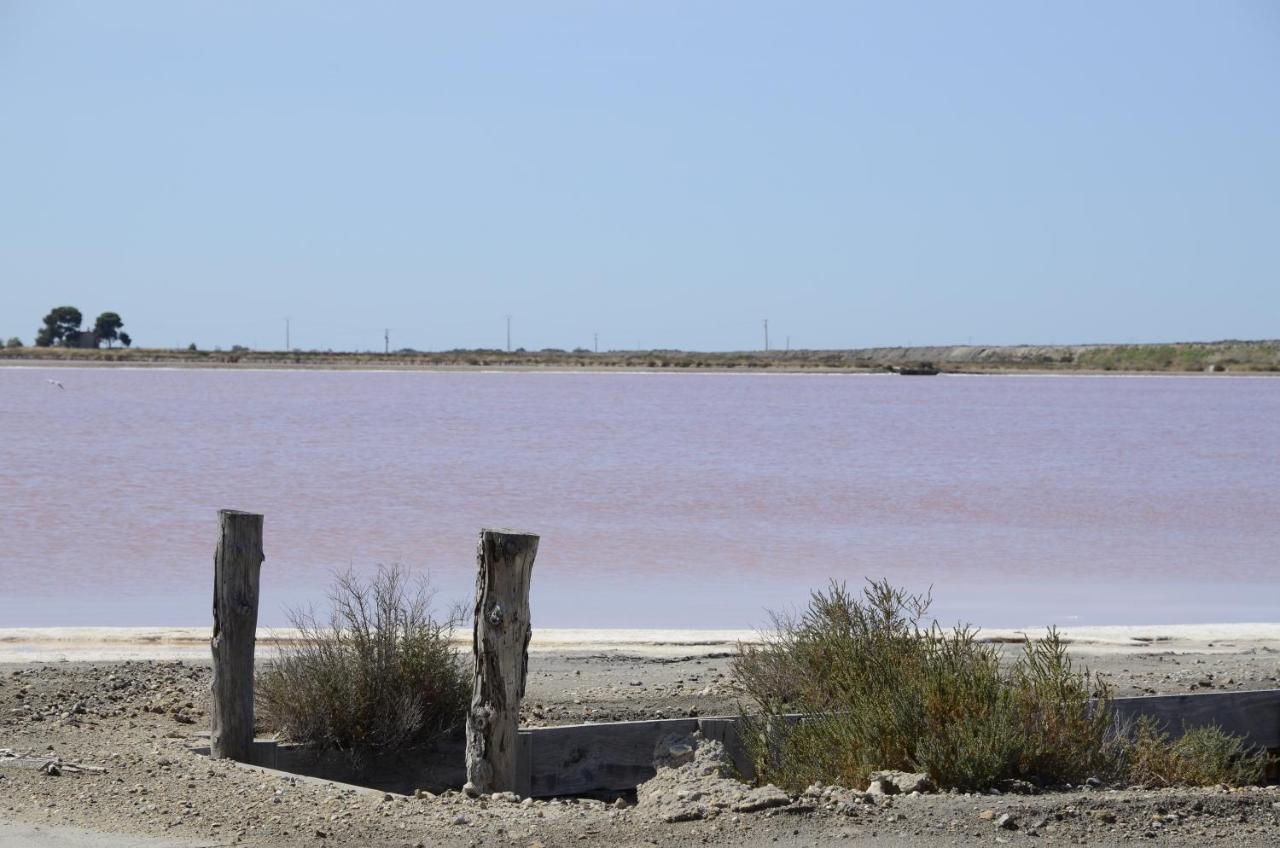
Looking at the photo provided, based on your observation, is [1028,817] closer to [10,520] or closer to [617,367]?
[10,520]

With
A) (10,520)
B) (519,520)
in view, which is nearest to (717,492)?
(519,520)

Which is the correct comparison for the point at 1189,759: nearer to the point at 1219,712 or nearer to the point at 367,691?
the point at 1219,712

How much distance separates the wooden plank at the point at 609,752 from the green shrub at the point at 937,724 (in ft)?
1.63

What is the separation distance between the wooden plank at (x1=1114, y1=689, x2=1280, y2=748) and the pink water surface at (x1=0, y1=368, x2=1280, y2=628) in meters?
5.90

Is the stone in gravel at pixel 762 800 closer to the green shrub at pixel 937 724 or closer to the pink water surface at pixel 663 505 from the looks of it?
the green shrub at pixel 937 724

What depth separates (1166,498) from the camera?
28.1m

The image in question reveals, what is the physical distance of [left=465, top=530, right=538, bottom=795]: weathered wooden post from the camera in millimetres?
6793

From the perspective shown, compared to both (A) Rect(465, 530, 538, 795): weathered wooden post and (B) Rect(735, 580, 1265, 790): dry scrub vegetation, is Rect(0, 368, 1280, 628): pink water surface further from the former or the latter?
(A) Rect(465, 530, 538, 795): weathered wooden post

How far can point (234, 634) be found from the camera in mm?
7066

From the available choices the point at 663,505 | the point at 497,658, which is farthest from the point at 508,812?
the point at 663,505

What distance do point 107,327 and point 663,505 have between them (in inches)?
4525

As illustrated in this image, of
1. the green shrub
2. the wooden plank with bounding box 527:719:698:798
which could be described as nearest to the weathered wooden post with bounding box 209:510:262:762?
the wooden plank with bounding box 527:719:698:798

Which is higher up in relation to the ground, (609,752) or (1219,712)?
(1219,712)

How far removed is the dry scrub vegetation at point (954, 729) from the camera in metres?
6.21
